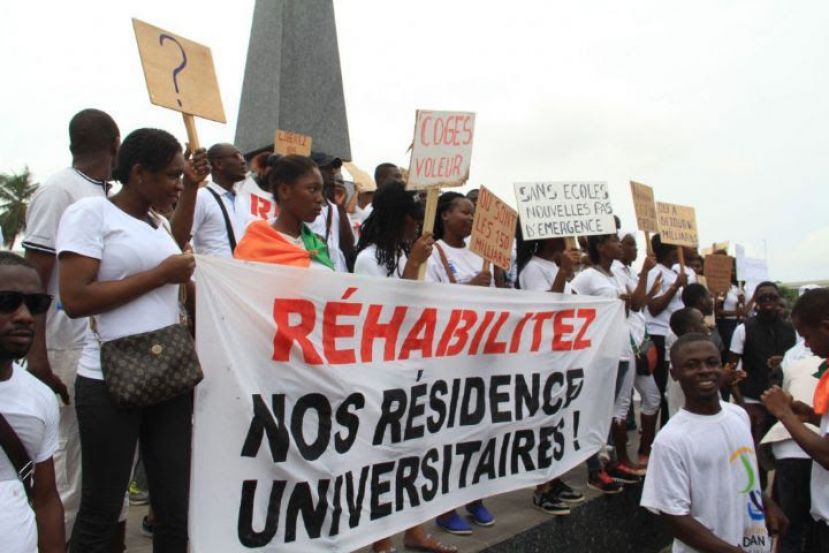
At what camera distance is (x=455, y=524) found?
4.32m

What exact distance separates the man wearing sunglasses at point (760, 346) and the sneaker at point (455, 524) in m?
3.73

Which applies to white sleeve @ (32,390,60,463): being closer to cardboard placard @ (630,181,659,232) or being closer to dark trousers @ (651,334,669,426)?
dark trousers @ (651,334,669,426)

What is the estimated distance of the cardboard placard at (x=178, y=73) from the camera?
13.4ft

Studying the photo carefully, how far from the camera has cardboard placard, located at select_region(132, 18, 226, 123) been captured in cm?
408

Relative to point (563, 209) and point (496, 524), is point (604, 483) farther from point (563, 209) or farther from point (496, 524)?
point (563, 209)

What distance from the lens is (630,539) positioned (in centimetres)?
568

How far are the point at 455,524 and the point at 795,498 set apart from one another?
6.34ft

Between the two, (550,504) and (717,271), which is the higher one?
Result: (717,271)

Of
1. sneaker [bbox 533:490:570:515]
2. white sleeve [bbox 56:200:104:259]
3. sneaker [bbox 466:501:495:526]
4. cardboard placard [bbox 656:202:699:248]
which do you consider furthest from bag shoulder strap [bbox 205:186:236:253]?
cardboard placard [bbox 656:202:699:248]

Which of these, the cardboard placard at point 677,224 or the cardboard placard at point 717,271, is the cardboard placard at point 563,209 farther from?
the cardboard placard at point 717,271

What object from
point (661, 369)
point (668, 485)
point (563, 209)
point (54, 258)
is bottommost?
point (668, 485)

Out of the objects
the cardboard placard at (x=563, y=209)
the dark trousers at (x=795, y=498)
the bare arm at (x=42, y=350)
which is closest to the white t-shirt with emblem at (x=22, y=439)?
the bare arm at (x=42, y=350)

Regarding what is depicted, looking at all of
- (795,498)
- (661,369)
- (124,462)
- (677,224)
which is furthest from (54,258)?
(677,224)

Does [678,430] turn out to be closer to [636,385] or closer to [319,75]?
[636,385]
